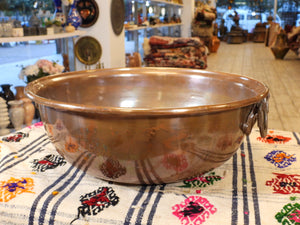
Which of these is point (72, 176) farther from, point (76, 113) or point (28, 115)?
point (28, 115)

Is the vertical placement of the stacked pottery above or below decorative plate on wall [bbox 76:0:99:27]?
below

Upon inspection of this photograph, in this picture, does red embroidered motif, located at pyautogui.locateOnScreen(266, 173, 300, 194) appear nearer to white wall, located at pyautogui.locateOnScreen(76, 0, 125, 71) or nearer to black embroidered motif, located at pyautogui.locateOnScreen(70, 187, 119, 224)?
black embroidered motif, located at pyautogui.locateOnScreen(70, 187, 119, 224)

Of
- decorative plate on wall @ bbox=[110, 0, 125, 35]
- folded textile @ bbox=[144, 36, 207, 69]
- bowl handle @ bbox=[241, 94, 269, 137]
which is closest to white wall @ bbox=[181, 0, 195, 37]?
folded textile @ bbox=[144, 36, 207, 69]

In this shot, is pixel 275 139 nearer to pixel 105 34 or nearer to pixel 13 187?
pixel 13 187

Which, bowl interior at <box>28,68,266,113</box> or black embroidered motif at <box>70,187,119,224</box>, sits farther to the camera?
bowl interior at <box>28,68,266,113</box>

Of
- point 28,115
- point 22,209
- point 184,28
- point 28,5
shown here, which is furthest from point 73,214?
point 184,28

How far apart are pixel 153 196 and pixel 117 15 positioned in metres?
3.30

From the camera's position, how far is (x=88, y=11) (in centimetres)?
344

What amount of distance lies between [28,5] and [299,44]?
5.71m

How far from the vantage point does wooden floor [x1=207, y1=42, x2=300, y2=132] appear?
2795mm

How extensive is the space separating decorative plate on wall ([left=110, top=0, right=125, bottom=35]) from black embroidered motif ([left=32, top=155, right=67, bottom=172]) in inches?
113

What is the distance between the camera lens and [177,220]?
0.60 metres

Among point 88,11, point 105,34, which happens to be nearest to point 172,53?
point 105,34

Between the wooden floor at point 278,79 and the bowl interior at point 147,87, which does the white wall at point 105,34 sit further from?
the bowl interior at point 147,87
